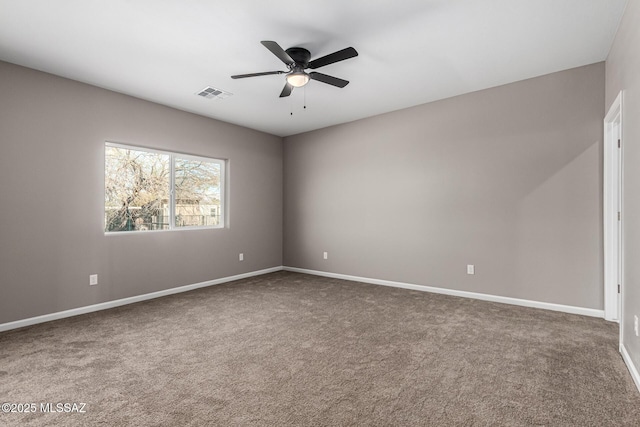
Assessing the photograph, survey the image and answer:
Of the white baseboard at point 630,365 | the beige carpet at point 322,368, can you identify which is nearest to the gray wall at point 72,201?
the beige carpet at point 322,368

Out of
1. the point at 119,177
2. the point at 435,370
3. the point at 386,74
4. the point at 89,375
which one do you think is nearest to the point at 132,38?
the point at 119,177

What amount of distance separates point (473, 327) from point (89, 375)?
3272mm

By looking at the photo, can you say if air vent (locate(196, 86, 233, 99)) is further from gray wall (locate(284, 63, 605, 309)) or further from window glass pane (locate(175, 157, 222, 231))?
gray wall (locate(284, 63, 605, 309))

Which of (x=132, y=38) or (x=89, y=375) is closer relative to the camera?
(x=89, y=375)

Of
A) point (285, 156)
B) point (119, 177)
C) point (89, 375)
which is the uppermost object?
point (285, 156)

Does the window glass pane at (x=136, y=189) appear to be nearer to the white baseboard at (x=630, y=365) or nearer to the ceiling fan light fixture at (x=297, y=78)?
the ceiling fan light fixture at (x=297, y=78)

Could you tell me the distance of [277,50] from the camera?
2547 millimetres

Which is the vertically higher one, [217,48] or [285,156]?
[217,48]

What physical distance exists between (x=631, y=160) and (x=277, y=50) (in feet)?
9.12

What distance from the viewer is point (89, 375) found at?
7.41 ft

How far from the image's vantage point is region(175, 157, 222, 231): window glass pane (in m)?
4.84

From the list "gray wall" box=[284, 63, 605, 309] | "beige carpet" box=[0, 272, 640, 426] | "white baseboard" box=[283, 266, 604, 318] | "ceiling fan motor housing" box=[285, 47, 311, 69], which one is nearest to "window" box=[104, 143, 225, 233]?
"beige carpet" box=[0, 272, 640, 426]

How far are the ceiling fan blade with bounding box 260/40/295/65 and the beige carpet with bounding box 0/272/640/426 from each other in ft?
8.00

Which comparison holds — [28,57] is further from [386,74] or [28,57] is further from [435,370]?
[435,370]
